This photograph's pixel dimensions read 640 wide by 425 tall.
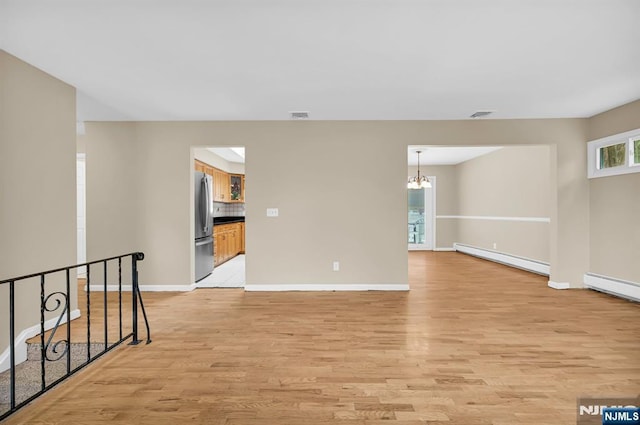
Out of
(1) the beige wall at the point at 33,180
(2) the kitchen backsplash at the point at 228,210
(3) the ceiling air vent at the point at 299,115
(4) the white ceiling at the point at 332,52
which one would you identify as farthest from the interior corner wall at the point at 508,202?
(2) the kitchen backsplash at the point at 228,210

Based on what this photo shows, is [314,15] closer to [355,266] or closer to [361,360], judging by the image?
[361,360]

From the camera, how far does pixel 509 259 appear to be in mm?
6617

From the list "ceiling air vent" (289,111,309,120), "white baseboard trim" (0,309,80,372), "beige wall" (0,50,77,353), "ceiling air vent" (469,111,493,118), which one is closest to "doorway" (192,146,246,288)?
"ceiling air vent" (289,111,309,120)

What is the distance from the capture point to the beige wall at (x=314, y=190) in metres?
4.65

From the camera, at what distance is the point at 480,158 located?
7.96 meters

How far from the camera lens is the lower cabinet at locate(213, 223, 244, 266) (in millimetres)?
6582

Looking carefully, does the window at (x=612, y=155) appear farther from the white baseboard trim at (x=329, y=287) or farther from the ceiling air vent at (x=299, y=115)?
the ceiling air vent at (x=299, y=115)

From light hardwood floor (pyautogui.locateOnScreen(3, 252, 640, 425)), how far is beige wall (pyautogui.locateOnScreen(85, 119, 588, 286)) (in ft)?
2.45

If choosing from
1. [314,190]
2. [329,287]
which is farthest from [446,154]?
[329,287]

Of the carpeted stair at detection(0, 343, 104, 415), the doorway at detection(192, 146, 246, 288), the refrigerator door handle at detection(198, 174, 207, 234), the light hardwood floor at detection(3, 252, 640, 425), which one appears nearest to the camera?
the light hardwood floor at detection(3, 252, 640, 425)

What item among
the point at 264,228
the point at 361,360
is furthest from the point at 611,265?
the point at 264,228

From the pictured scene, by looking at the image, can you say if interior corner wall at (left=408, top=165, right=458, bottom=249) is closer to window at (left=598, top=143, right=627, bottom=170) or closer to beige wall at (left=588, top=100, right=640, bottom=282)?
beige wall at (left=588, top=100, right=640, bottom=282)

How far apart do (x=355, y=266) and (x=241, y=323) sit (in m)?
1.95

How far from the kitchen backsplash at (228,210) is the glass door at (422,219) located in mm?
5220
